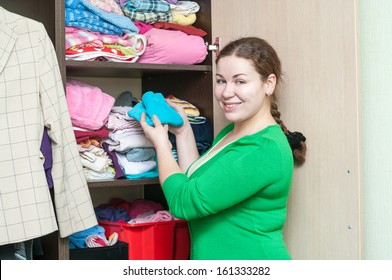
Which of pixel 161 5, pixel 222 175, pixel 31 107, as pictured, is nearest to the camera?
pixel 222 175

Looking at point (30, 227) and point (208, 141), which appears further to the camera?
point (208, 141)

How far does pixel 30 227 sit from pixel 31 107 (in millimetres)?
355

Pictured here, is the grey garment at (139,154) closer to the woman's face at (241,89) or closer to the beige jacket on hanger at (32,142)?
the beige jacket on hanger at (32,142)

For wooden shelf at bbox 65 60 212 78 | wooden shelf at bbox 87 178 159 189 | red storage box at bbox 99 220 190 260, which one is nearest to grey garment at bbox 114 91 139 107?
wooden shelf at bbox 65 60 212 78

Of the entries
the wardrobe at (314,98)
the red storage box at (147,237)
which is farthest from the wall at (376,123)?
the red storage box at (147,237)

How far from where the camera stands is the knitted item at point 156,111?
6.31 ft

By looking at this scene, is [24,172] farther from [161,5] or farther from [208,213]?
[161,5]

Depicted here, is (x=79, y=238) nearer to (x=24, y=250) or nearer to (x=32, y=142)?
(x=24, y=250)

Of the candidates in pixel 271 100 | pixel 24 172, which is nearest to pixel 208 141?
pixel 271 100

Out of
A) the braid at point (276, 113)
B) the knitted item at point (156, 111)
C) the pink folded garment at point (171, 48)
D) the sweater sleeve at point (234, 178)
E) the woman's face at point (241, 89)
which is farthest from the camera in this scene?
the pink folded garment at point (171, 48)

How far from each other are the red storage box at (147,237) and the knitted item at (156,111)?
0.40m

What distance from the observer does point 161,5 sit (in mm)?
2145

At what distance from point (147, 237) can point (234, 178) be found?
65 centimetres

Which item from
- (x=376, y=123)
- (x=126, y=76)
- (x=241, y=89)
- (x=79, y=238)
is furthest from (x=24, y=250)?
(x=376, y=123)
